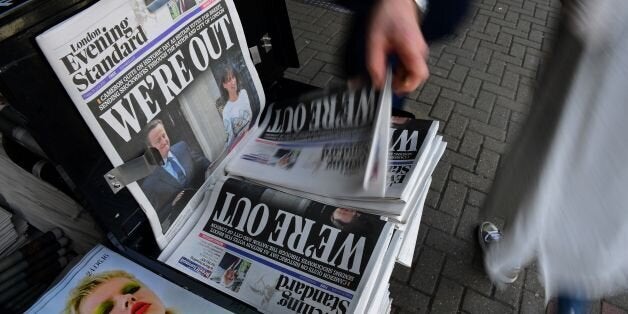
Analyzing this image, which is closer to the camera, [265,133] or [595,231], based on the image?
[595,231]

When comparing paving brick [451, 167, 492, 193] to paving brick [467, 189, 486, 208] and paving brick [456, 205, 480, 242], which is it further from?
paving brick [456, 205, 480, 242]

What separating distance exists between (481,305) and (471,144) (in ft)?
2.91

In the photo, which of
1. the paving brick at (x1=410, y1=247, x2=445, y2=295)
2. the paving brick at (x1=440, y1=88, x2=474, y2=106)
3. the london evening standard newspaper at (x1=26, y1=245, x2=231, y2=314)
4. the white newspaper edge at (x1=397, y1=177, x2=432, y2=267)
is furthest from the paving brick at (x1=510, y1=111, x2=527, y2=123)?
the london evening standard newspaper at (x1=26, y1=245, x2=231, y2=314)


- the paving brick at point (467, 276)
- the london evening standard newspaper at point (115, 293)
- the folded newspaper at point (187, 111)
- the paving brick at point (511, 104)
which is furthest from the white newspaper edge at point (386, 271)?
the paving brick at point (511, 104)

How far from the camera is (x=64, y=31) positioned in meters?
0.60

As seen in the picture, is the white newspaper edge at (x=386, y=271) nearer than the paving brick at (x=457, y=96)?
Yes

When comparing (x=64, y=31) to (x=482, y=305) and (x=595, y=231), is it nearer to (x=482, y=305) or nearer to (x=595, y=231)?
(x=595, y=231)

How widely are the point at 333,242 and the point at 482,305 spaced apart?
1.00 metres

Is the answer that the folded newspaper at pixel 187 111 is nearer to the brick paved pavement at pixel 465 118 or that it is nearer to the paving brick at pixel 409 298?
the brick paved pavement at pixel 465 118

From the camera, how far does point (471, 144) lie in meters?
2.15

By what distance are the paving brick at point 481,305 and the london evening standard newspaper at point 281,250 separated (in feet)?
3.09

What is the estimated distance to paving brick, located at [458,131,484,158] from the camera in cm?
211

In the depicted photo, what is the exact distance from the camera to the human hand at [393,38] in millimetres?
640

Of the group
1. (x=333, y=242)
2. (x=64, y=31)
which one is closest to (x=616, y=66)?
(x=333, y=242)
